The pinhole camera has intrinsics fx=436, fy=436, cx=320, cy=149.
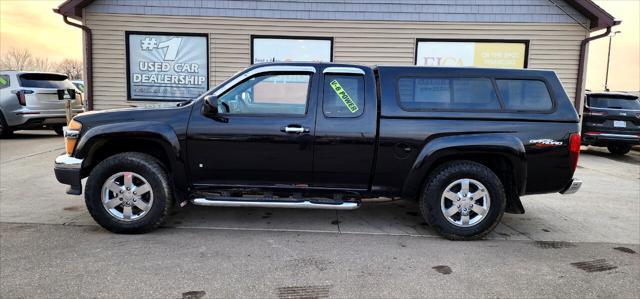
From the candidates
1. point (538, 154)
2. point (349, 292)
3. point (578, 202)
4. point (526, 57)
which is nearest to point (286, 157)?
point (349, 292)

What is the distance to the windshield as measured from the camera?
1085 cm

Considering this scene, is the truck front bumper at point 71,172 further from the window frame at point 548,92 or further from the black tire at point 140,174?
the window frame at point 548,92

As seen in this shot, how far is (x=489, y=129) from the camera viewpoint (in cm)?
427

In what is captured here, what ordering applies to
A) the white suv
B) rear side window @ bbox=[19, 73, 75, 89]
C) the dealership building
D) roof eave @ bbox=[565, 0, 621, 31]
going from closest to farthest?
roof eave @ bbox=[565, 0, 621, 31]
the dealership building
the white suv
rear side window @ bbox=[19, 73, 75, 89]

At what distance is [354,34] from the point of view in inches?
418

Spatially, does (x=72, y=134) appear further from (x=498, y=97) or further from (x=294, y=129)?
(x=498, y=97)

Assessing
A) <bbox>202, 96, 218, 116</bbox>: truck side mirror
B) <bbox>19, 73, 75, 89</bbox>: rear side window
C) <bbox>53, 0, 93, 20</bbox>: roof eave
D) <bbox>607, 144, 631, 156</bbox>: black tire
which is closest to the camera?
<bbox>202, 96, 218, 116</bbox>: truck side mirror

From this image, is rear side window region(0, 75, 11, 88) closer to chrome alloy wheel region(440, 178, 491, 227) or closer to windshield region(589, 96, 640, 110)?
chrome alloy wheel region(440, 178, 491, 227)

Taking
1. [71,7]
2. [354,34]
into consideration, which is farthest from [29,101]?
[354,34]

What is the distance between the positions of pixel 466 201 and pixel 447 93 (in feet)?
3.60

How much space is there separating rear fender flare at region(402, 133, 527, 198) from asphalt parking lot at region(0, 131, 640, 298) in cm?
74

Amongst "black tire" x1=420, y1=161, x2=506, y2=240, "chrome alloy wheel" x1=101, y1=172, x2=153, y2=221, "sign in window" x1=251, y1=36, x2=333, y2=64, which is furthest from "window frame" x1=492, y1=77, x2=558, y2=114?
"sign in window" x1=251, y1=36, x2=333, y2=64

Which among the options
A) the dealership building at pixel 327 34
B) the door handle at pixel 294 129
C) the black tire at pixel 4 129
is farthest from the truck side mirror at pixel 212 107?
the black tire at pixel 4 129

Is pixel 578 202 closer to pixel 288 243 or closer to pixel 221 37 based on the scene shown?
pixel 288 243
